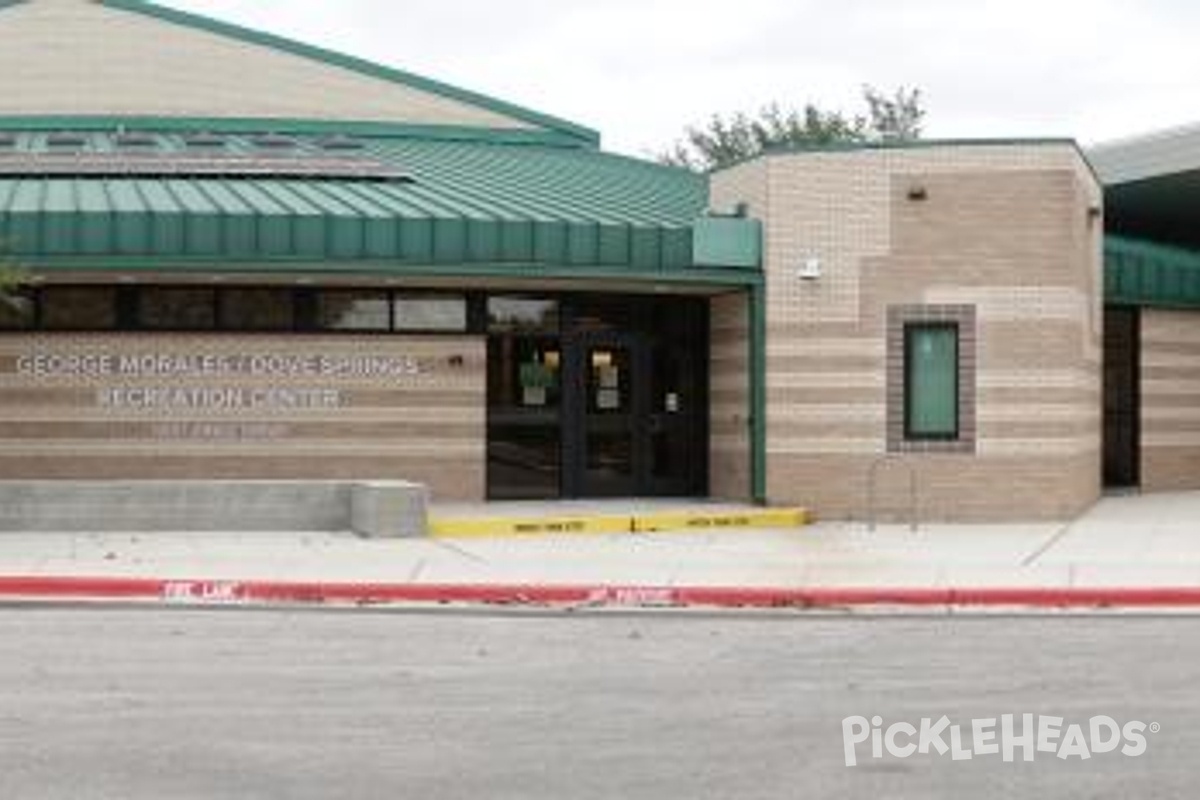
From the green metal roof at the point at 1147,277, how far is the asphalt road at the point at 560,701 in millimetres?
14255

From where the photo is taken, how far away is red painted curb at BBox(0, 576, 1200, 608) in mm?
16156

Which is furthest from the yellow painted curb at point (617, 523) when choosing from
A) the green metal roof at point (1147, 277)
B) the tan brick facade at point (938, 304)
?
the green metal roof at point (1147, 277)

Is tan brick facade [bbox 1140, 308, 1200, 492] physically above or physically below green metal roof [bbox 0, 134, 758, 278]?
below

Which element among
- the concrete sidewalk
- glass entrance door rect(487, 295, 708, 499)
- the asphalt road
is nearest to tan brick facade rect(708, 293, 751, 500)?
glass entrance door rect(487, 295, 708, 499)

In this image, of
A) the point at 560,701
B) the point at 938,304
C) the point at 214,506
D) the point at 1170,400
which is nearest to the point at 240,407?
the point at 214,506

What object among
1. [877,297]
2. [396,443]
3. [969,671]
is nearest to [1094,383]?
[877,297]

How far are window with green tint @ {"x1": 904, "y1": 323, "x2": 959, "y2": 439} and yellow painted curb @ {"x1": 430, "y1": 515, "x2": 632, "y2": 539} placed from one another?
3.93 meters

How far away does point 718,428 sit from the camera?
26125 mm

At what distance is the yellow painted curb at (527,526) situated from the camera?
71.1ft

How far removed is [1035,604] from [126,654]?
7.13m

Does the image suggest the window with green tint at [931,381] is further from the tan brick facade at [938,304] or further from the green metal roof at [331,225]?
the green metal roof at [331,225]

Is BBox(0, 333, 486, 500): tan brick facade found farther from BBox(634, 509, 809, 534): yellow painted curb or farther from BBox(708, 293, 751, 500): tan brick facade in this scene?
BBox(634, 509, 809, 534): yellow painted curb

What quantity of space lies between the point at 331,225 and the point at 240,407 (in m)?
2.75

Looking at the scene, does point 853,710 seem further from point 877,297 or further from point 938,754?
point 877,297
